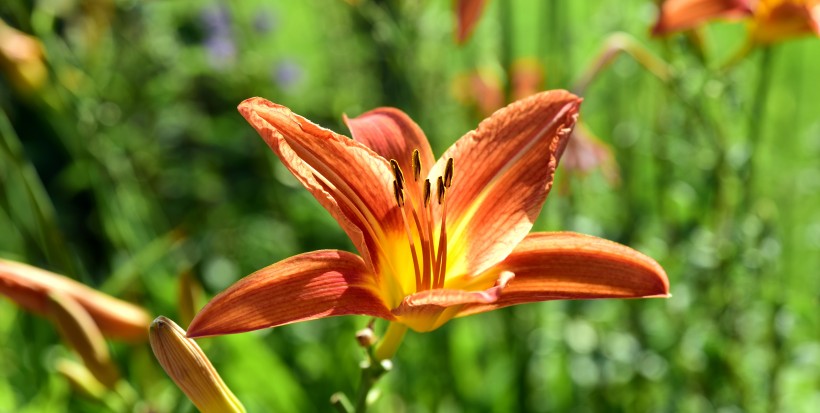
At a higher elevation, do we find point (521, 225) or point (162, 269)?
point (521, 225)

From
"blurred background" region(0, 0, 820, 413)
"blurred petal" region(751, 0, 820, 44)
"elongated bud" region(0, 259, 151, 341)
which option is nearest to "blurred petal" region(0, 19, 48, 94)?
"blurred background" region(0, 0, 820, 413)

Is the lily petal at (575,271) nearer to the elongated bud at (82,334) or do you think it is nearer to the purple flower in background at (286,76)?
the elongated bud at (82,334)

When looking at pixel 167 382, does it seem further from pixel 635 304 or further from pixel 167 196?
pixel 167 196

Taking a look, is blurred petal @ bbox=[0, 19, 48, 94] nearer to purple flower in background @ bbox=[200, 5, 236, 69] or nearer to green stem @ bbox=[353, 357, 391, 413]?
purple flower in background @ bbox=[200, 5, 236, 69]

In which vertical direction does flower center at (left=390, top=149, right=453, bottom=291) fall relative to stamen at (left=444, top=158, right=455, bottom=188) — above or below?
below

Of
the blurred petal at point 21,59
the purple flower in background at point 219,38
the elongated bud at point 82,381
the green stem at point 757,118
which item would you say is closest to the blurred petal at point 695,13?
the green stem at point 757,118

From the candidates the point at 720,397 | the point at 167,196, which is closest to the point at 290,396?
the point at 720,397

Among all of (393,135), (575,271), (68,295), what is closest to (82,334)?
(68,295)
